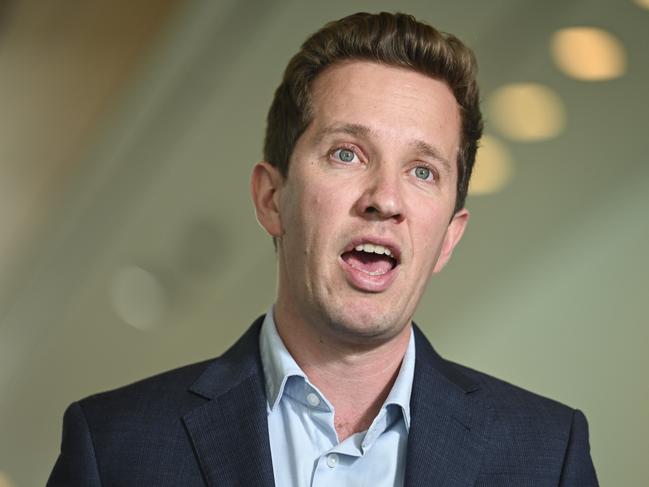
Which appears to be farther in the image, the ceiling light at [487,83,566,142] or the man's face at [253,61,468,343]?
the ceiling light at [487,83,566,142]

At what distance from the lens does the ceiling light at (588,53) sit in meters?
2.80

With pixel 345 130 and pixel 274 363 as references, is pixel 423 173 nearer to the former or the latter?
pixel 345 130

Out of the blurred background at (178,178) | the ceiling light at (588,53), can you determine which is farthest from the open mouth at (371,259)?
the ceiling light at (588,53)

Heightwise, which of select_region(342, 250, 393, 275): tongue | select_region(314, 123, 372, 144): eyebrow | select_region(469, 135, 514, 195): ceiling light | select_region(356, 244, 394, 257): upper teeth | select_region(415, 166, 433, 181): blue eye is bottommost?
select_region(342, 250, 393, 275): tongue

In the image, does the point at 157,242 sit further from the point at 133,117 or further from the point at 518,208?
the point at 518,208

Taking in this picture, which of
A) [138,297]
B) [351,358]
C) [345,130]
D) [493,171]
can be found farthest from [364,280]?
[138,297]

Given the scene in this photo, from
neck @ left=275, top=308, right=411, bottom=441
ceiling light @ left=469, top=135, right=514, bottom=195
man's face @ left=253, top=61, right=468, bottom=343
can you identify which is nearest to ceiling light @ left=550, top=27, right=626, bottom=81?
ceiling light @ left=469, top=135, right=514, bottom=195

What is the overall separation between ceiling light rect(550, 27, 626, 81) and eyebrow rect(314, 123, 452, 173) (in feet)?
3.51

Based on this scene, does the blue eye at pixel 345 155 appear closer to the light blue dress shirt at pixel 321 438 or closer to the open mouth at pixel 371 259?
the open mouth at pixel 371 259

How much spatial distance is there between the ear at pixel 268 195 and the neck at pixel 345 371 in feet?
0.62

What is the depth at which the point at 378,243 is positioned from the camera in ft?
5.88

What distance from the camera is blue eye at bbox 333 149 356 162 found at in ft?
6.03

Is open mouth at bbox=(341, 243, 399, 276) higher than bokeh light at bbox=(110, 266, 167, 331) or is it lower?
higher

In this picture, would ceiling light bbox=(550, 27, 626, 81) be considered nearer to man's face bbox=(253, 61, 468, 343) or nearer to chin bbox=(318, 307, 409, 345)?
man's face bbox=(253, 61, 468, 343)
